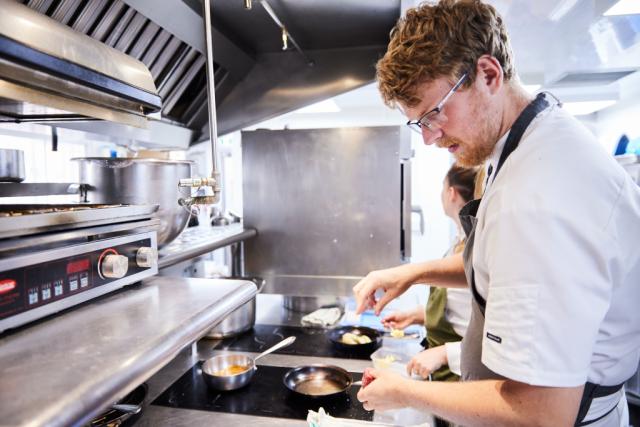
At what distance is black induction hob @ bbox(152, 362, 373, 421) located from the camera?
1.22 meters

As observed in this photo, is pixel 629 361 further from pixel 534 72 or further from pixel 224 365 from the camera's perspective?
pixel 534 72

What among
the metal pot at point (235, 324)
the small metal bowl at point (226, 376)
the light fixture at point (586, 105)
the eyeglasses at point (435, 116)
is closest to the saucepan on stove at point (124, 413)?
the small metal bowl at point (226, 376)

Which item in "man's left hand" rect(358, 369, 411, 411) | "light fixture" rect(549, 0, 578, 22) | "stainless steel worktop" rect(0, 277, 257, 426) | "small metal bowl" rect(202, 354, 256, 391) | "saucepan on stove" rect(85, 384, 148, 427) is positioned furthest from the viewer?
"light fixture" rect(549, 0, 578, 22)

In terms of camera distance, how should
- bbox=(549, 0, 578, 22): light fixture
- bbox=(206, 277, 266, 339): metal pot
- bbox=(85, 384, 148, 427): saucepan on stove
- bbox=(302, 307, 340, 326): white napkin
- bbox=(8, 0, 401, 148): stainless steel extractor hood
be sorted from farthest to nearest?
1. bbox=(302, 307, 340, 326): white napkin
2. bbox=(206, 277, 266, 339): metal pot
3. bbox=(549, 0, 578, 22): light fixture
4. bbox=(8, 0, 401, 148): stainless steel extractor hood
5. bbox=(85, 384, 148, 427): saucepan on stove

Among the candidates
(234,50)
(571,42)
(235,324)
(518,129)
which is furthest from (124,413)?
(571,42)

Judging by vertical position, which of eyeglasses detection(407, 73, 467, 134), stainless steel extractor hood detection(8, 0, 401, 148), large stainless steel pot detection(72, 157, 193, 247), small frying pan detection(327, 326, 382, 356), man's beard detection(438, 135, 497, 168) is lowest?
small frying pan detection(327, 326, 382, 356)

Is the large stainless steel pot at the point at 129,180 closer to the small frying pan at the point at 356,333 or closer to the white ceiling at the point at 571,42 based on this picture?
the small frying pan at the point at 356,333

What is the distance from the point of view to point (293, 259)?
221 centimetres

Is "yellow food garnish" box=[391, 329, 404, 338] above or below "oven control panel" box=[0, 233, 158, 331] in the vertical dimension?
below

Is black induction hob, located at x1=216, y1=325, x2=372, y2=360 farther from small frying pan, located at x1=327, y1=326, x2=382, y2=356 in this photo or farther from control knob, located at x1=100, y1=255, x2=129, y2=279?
control knob, located at x1=100, y1=255, x2=129, y2=279

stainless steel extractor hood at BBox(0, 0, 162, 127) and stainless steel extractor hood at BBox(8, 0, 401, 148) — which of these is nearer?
stainless steel extractor hood at BBox(0, 0, 162, 127)

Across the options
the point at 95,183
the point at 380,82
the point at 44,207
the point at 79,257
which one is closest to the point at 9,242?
the point at 79,257

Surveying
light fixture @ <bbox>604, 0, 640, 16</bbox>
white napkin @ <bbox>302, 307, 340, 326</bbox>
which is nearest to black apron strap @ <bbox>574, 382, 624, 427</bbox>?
white napkin @ <bbox>302, 307, 340, 326</bbox>

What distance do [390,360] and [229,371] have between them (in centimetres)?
60
